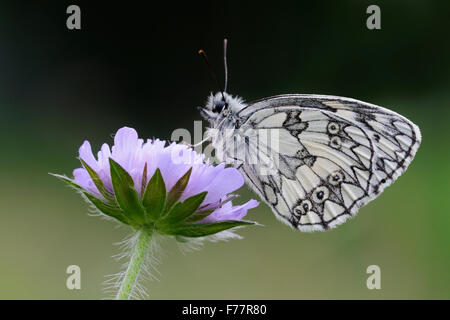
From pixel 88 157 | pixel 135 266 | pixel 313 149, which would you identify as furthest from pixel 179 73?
pixel 135 266

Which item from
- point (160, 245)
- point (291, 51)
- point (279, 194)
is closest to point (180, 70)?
point (291, 51)

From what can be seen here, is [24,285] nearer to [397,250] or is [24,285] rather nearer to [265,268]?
[265,268]

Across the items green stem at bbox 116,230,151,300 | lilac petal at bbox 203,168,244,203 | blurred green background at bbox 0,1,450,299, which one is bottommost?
green stem at bbox 116,230,151,300

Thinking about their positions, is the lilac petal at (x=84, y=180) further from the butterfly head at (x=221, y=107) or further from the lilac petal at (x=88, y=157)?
the butterfly head at (x=221, y=107)

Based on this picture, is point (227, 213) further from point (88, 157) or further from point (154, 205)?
point (88, 157)

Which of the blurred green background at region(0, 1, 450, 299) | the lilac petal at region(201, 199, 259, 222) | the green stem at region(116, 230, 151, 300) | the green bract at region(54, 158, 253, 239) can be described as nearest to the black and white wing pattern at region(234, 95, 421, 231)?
the lilac petal at region(201, 199, 259, 222)

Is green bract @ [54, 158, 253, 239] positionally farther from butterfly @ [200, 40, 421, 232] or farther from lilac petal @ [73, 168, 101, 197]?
butterfly @ [200, 40, 421, 232]

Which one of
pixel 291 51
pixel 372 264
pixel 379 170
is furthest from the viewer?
pixel 291 51
